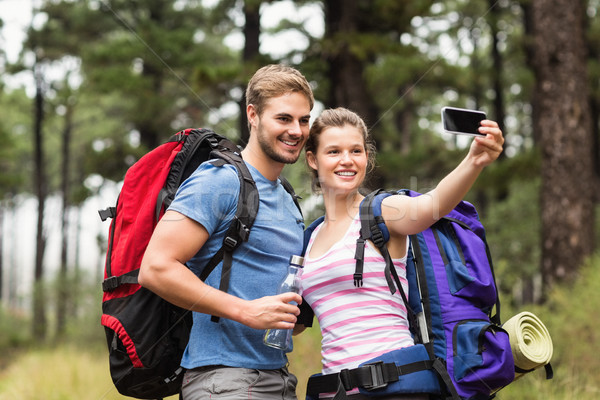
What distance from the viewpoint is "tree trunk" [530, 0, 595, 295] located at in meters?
8.03

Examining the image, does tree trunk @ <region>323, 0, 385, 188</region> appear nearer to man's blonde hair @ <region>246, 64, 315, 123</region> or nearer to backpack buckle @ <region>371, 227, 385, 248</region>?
man's blonde hair @ <region>246, 64, 315, 123</region>

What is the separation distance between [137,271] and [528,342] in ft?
5.81

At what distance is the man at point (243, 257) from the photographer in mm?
2227

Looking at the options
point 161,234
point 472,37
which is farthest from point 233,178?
point 472,37

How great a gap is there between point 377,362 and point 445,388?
0.33m

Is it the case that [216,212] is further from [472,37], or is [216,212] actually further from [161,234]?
[472,37]

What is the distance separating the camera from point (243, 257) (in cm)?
243

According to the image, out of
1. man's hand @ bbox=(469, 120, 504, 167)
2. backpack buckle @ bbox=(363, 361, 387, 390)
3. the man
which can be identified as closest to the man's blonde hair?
the man

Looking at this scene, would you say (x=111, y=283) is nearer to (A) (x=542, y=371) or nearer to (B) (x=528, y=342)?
(B) (x=528, y=342)

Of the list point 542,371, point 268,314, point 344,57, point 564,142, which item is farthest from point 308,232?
point 344,57

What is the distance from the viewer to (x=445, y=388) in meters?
2.39

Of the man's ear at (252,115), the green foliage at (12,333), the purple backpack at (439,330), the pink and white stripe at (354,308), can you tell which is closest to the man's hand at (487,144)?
the purple backpack at (439,330)

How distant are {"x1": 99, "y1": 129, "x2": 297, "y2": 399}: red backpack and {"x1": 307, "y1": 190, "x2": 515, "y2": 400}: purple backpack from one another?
0.57 meters

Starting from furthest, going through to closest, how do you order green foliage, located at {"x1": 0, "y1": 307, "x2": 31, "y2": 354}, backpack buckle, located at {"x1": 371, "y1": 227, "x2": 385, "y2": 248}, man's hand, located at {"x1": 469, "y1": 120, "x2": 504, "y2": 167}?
green foliage, located at {"x1": 0, "y1": 307, "x2": 31, "y2": 354}, backpack buckle, located at {"x1": 371, "y1": 227, "x2": 385, "y2": 248}, man's hand, located at {"x1": 469, "y1": 120, "x2": 504, "y2": 167}
